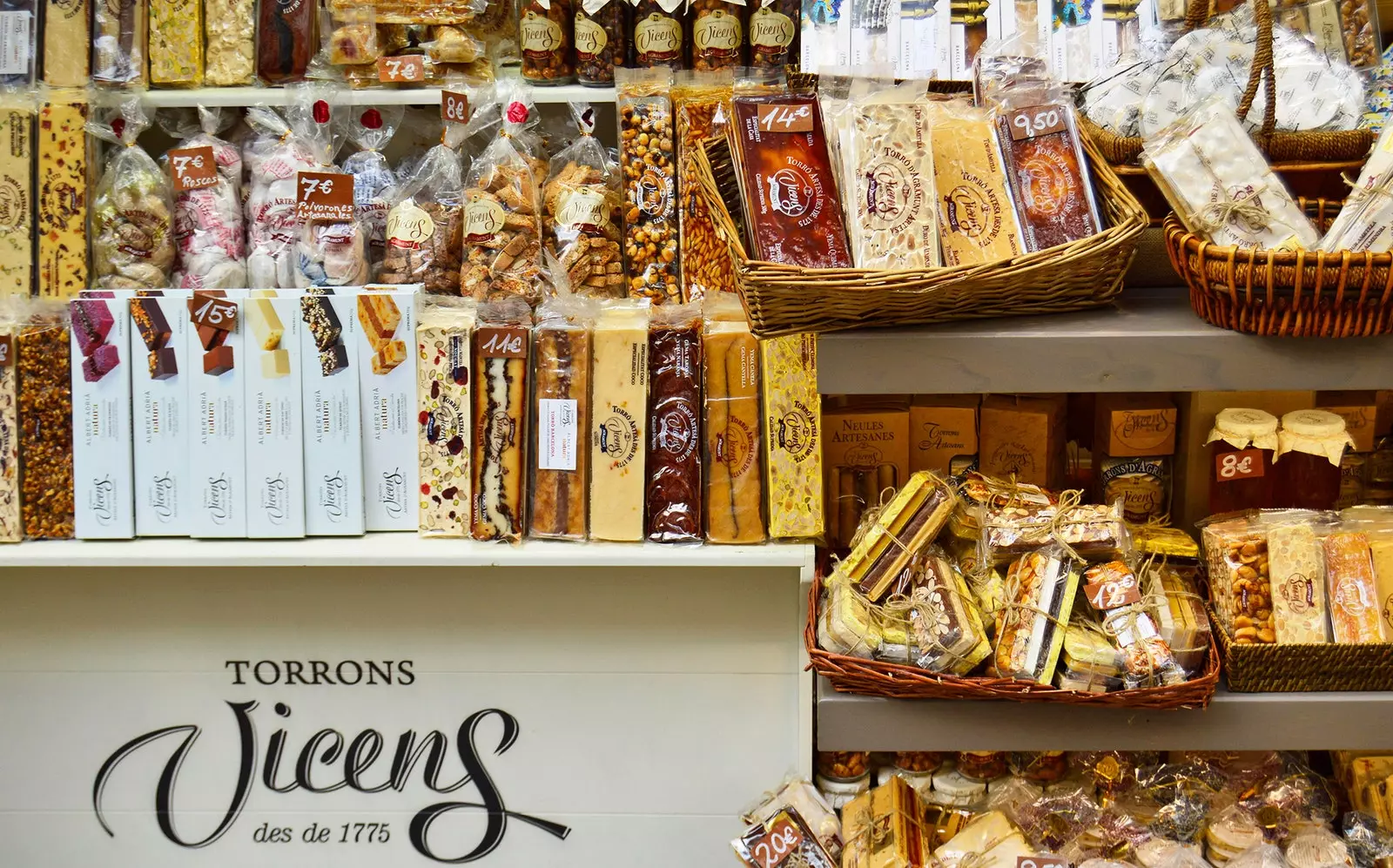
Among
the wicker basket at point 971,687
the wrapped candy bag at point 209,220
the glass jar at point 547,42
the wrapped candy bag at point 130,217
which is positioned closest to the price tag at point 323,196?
the wrapped candy bag at point 209,220

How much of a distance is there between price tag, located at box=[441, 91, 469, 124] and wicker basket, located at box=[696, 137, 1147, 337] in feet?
2.24

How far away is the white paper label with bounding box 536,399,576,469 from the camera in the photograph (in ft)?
5.70

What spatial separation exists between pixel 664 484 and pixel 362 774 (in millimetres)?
827

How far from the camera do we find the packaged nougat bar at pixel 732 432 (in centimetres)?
172

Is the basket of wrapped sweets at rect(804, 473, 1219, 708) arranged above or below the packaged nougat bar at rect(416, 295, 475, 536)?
below

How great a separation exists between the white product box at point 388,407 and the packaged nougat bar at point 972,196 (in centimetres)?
85

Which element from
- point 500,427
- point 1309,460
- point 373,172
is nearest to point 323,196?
point 373,172

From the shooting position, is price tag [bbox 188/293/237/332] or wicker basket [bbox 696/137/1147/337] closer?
wicker basket [bbox 696/137/1147/337]

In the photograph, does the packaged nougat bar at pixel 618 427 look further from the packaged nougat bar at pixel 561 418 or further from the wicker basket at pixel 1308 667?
the wicker basket at pixel 1308 667

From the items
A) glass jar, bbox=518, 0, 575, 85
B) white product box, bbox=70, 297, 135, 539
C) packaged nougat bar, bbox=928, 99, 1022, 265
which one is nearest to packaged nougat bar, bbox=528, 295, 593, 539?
glass jar, bbox=518, 0, 575, 85

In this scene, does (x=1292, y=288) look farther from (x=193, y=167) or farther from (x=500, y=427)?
(x=193, y=167)

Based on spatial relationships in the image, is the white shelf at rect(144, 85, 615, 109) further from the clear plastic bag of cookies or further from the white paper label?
the white paper label

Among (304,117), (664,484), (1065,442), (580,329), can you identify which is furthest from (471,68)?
(1065,442)

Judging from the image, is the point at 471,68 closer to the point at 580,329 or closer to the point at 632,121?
the point at 632,121
